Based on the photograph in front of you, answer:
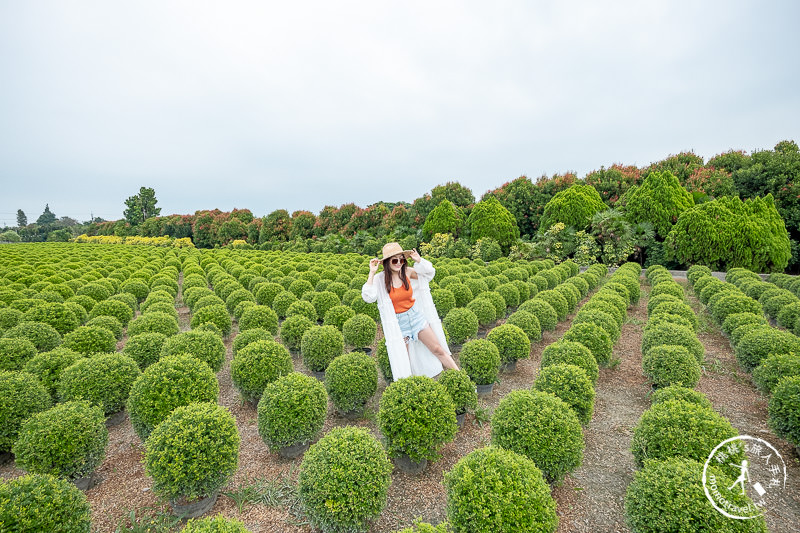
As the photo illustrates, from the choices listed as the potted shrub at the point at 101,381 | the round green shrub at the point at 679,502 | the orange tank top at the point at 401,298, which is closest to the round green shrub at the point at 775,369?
the round green shrub at the point at 679,502

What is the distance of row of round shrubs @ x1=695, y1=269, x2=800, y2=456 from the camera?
470cm

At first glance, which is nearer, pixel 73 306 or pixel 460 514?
pixel 460 514

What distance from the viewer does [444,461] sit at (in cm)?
487

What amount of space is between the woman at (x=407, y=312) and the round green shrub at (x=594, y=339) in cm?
287

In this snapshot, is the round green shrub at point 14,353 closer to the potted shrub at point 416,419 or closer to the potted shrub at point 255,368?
the potted shrub at point 255,368

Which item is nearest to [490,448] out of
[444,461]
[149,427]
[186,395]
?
[444,461]

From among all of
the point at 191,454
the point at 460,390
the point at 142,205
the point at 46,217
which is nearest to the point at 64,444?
the point at 191,454

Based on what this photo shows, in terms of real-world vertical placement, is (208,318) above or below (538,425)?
above

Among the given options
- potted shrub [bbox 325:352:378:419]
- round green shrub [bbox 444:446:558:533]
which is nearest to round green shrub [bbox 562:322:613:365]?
potted shrub [bbox 325:352:378:419]

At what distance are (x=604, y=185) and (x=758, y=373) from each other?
25580 mm

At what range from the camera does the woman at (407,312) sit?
5336mm

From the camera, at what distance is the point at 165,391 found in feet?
16.3

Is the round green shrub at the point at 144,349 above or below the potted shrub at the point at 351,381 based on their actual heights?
above

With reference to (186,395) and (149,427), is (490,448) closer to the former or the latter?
(186,395)
